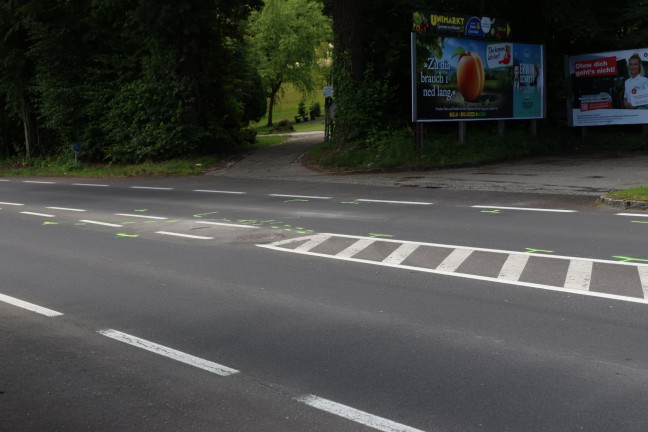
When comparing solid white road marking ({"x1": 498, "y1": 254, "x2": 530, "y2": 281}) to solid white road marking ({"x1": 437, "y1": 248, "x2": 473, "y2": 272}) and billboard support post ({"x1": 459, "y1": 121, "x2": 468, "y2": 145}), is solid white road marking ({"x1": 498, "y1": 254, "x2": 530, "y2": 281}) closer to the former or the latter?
solid white road marking ({"x1": 437, "y1": 248, "x2": 473, "y2": 272})

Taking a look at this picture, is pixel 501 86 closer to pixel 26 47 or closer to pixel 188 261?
pixel 188 261

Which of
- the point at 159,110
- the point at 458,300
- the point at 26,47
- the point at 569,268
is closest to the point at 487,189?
the point at 569,268

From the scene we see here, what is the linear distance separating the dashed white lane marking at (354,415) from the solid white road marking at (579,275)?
384 centimetres

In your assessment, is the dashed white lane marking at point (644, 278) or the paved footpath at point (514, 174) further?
the paved footpath at point (514, 174)

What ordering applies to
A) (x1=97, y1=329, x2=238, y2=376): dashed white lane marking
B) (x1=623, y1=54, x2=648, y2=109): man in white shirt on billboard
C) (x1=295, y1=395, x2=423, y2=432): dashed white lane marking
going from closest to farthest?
(x1=295, y1=395, x2=423, y2=432): dashed white lane marking → (x1=97, y1=329, x2=238, y2=376): dashed white lane marking → (x1=623, y1=54, x2=648, y2=109): man in white shirt on billboard

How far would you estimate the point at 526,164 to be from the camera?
24016mm

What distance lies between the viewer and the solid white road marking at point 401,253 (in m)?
9.74

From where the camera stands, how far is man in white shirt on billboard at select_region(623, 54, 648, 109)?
27.3 meters

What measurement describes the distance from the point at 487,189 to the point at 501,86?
9.92m

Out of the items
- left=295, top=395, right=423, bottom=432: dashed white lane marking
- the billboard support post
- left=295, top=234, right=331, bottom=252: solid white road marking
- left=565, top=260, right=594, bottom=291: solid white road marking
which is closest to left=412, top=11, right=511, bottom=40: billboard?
the billboard support post

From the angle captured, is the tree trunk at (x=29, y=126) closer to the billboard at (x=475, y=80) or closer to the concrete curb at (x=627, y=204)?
the billboard at (x=475, y=80)

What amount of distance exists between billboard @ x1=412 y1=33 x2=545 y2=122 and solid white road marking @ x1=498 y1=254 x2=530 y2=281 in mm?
14725

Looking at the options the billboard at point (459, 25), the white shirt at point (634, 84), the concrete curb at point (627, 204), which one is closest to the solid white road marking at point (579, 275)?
the concrete curb at point (627, 204)

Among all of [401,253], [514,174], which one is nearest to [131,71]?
[514,174]
